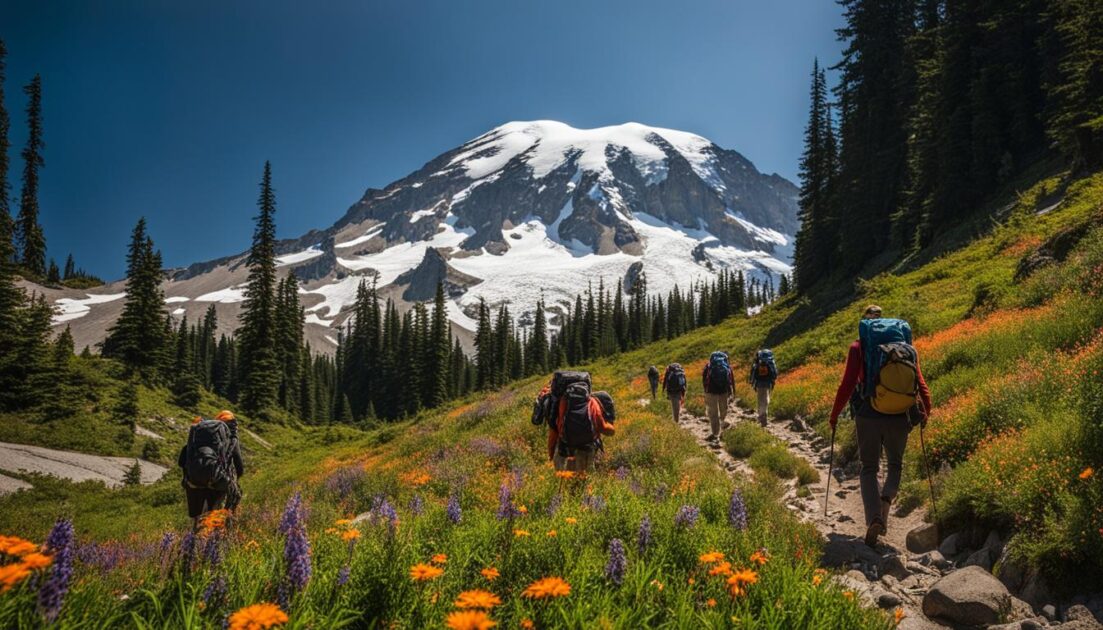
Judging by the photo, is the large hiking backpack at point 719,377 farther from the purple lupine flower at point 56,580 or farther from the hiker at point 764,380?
the purple lupine flower at point 56,580

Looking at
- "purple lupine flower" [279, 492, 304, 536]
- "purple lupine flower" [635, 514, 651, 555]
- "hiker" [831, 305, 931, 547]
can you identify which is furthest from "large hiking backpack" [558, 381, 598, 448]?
"purple lupine flower" [279, 492, 304, 536]

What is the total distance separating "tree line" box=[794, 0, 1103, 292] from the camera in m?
23.2

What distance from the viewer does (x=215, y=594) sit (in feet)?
8.34

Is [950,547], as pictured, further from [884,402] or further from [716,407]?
[716,407]

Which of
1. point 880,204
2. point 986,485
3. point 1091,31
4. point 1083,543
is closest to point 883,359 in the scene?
point 986,485

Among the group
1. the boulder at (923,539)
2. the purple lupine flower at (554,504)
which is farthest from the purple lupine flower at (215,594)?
the boulder at (923,539)

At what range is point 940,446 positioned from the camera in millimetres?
7168

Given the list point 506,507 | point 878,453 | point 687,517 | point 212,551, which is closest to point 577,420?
point 687,517

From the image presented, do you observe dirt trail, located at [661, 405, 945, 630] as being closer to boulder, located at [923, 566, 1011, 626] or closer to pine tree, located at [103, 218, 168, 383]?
boulder, located at [923, 566, 1011, 626]

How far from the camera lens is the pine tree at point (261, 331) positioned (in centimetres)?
4369

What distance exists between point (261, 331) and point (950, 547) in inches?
1946

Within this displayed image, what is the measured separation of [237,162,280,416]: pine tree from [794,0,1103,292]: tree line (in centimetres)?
4824

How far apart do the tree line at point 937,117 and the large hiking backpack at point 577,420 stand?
926 inches

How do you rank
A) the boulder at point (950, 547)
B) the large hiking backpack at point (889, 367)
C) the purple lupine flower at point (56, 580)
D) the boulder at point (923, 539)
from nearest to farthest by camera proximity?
the purple lupine flower at point (56, 580) → the boulder at point (950, 547) → the large hiking backpack at point (889, 367) → the boulder at point (923, 539)
